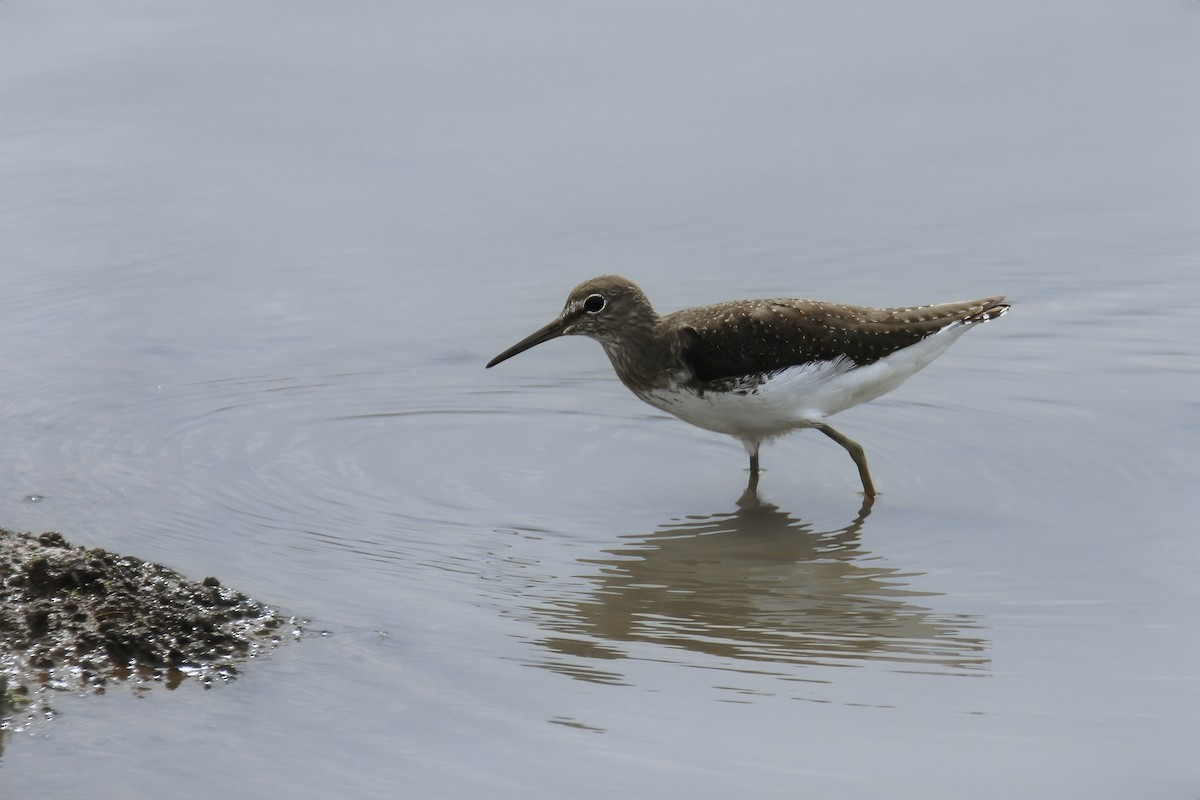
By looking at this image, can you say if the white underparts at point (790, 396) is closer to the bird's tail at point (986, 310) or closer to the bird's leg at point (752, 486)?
the bird's leg at point (752, 486)

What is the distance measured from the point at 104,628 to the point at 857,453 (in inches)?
167

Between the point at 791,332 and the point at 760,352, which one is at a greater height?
the point at 791,332

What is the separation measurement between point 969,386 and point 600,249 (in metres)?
2.95

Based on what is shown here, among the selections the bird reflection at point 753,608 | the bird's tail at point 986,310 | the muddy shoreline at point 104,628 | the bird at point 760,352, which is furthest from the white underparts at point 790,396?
the muddy shoreline at point 104,628

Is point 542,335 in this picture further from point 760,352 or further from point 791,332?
point 791,332

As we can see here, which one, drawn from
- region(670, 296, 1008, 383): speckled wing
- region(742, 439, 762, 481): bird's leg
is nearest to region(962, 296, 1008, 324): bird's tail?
region(670, 296, 1008, 383): speckled wing

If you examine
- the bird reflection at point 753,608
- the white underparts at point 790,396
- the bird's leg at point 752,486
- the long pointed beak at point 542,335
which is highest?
the long pointed beak at point 542,335

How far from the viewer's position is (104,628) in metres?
5.48

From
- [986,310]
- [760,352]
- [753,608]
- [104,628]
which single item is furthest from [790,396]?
[104,628]

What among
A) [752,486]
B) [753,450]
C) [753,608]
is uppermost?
[753,450]

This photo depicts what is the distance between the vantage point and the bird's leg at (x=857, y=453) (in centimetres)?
807

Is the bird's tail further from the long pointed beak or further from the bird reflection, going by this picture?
the long pointed beak

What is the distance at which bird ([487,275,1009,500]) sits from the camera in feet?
26.7

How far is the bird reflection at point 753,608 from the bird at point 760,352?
0.59 metres
